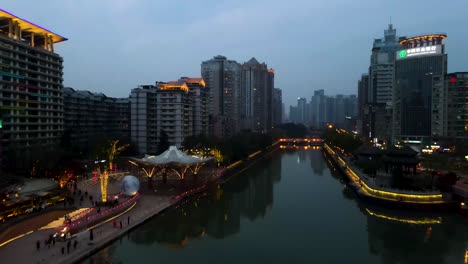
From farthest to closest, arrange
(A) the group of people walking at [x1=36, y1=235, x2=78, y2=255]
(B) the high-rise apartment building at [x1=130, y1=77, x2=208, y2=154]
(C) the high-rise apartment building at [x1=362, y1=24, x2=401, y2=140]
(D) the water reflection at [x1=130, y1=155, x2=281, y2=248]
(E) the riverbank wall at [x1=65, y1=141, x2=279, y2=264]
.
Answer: (C) the high-rise apartment building at [x1=362, y1=24, x2=401, y2=140]
(B) the high-rise apartment building at [x1=130, y1=77, x2=208, y2=154]
(D) the water reflection at [x1=130, y1=155, x2=281, y2=248]
(E) the riverbank wall at [x1=65, y1=141, x2=279, y2=264]
(A) the group of people walking at [x1=36, y1=235, x2=78, y2=255]

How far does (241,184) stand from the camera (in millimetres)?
46312

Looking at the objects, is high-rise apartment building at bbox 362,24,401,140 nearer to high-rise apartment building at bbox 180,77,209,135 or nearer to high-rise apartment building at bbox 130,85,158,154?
high-rise apartment building at bbox 180,77,209,135

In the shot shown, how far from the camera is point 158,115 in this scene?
68.1 m

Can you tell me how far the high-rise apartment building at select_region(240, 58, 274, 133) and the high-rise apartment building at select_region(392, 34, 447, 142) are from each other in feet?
193

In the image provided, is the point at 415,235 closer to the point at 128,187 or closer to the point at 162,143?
the point at 128,187

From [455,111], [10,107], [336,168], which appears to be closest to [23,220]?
[10,107]

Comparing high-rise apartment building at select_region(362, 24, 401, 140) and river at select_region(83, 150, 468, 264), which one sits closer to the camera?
river at select_region(83, 150, 468, 264)

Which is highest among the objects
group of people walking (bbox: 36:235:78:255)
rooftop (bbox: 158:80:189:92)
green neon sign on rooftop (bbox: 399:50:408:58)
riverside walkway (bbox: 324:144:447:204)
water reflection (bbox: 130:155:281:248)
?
green neon sign on rooftop (bbox: 399:50:408:58)

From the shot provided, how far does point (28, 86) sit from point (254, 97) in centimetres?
10162

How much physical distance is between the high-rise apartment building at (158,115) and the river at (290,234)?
1218 inches

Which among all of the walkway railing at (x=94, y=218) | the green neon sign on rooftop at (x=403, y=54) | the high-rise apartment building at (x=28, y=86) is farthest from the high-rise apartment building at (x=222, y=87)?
the walkway railing at (x=94, y=218)

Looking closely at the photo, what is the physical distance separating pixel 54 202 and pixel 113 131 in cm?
5503

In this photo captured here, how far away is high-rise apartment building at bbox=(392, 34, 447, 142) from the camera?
7712 centimetres

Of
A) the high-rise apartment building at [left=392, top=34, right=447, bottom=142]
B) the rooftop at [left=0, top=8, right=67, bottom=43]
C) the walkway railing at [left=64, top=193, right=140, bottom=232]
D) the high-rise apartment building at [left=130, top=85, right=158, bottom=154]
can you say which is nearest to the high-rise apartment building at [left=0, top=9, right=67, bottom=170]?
the rooftop at [left=0, top=8, right=67, bottom=43]
